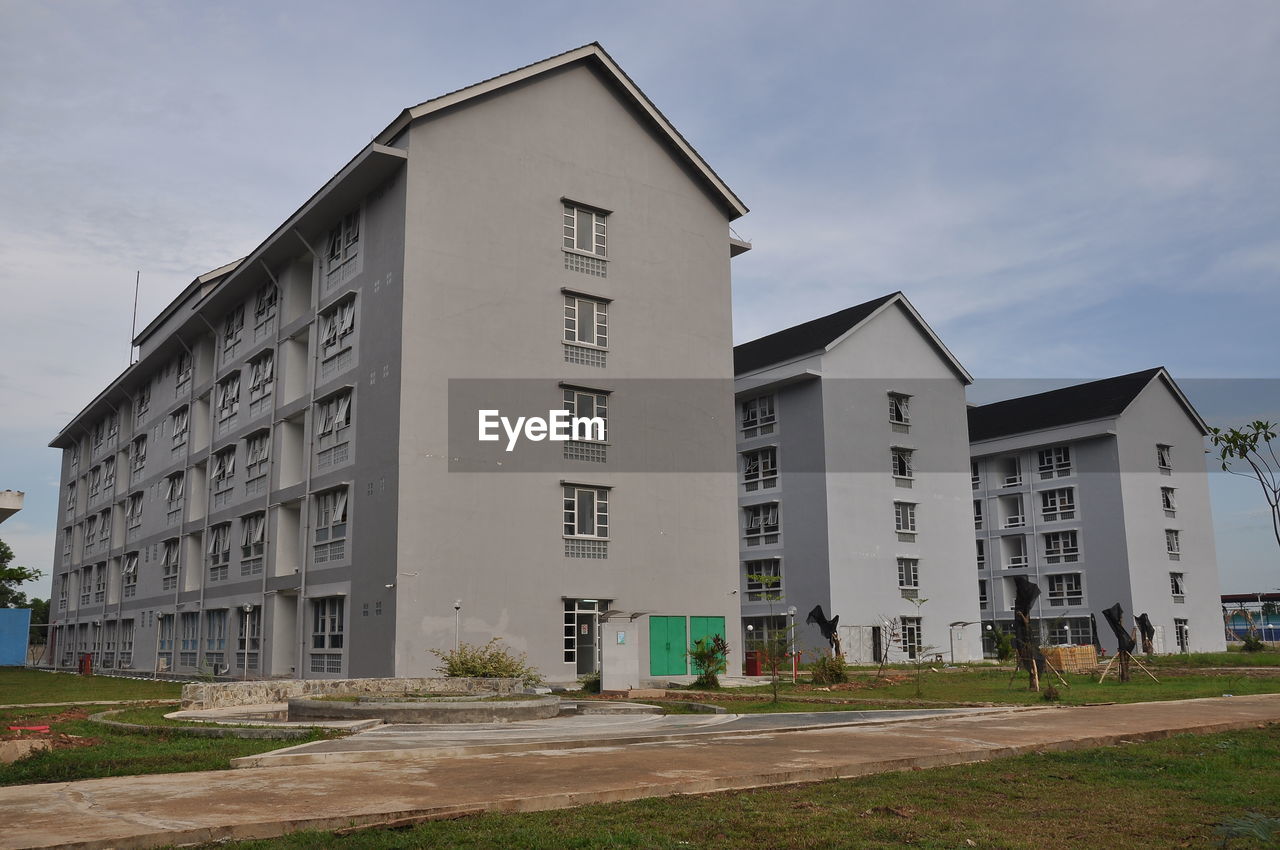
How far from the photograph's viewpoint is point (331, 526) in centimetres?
3378

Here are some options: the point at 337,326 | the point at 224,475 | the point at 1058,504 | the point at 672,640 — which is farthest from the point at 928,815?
the point at 1058,504

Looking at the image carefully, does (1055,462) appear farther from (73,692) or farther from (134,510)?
(73,692)

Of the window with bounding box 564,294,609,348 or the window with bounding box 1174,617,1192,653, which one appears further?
the window with bounding box 1174,617,1192,653

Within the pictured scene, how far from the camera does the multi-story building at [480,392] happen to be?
30719 mm

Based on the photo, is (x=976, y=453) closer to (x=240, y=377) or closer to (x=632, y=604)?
(x=632, y=604)

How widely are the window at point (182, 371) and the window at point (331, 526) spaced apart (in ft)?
63.5

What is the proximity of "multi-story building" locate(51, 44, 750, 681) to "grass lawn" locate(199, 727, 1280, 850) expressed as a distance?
67.5ft

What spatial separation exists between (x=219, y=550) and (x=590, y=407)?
18.5 m

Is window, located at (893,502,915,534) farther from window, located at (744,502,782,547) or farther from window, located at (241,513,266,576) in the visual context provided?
window, located at (241,513,266,576)

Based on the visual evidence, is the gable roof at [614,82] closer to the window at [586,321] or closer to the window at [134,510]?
the window at [586,321]

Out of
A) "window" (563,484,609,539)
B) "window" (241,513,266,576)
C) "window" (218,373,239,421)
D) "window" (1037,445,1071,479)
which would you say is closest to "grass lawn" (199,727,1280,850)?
"window" (563,484,609,539)

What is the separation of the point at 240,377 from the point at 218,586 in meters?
8.52

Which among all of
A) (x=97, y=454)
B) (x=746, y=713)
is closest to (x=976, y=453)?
(x=746, y=713)

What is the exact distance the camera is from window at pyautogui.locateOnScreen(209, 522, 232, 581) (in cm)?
4194
